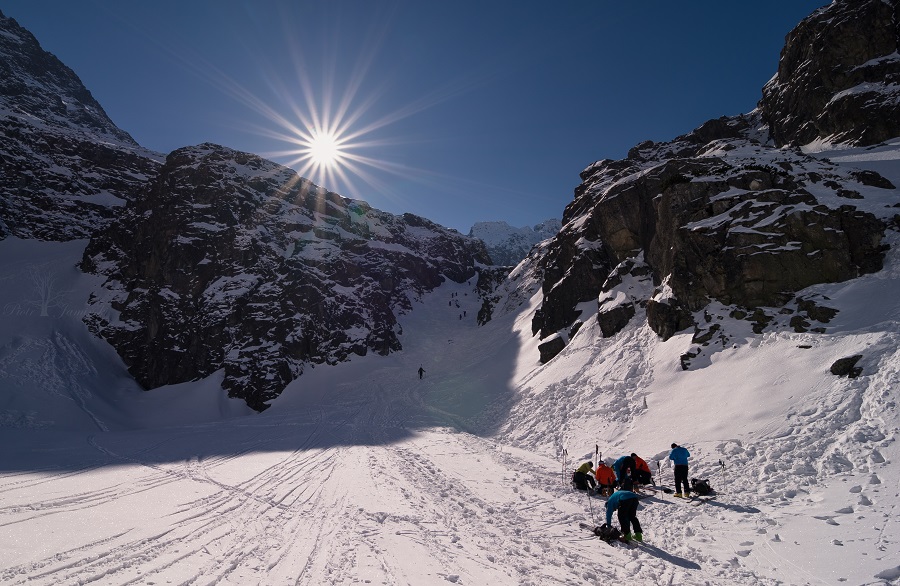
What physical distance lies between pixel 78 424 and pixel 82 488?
26.9m

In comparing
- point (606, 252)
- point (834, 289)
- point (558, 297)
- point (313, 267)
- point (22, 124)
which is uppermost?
point (22, 124)

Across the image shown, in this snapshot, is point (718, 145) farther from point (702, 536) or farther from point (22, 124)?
point (22, 124)

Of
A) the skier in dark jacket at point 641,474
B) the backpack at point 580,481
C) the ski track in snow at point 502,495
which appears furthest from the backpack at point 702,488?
the backpack at point 580,481

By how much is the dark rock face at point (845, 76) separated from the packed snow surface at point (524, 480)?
22.7 ft

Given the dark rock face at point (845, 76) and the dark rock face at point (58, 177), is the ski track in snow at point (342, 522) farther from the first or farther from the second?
the dark rock face at point (58, 177)

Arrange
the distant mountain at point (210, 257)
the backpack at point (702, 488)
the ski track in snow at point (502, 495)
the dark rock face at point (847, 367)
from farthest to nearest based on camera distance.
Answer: the distant mountain at point (210, 257) → the dark rock face at point (847, 367) → the backpack at point (702, 488) → the ski track in snow at point (502, 495)

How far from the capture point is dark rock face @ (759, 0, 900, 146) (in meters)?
31.0

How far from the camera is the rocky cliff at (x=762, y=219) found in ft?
62.5

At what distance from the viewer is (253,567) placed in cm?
704

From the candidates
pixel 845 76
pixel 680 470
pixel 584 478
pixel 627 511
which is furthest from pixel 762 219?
pixel 845 76

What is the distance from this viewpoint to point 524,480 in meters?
13.2

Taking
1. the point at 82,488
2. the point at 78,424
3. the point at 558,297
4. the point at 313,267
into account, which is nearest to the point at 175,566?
the point at 82,488

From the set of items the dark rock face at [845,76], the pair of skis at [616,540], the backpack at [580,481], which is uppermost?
the dark rock face at [845,76]

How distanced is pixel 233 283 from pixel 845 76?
67481 millimetres
